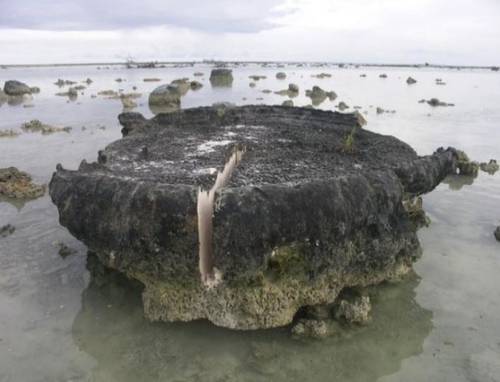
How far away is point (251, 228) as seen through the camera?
5.16 m

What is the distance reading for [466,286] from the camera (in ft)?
24.0

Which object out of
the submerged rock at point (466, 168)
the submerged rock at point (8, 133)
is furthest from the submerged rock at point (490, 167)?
the submerged rock at point (8, 133)

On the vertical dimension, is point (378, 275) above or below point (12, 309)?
above

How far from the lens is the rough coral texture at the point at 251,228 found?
521cm

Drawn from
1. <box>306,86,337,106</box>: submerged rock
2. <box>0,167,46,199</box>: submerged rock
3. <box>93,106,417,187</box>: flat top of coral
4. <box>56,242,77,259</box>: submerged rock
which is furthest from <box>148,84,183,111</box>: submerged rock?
<box>56,242,77,259</box>: submerged rock

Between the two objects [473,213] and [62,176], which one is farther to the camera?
[473,213]

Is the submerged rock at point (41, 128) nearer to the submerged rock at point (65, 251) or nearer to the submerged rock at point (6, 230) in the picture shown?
the submerged rock at point (6, 230)

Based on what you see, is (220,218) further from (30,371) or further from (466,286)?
(466,286)

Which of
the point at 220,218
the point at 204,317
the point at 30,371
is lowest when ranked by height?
the point at 30,371

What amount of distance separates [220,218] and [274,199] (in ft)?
2.31

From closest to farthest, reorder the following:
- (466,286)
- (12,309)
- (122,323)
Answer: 1. (122,323)
2. (12,309)
3. (466,286)

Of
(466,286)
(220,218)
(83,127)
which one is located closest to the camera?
(220,218)

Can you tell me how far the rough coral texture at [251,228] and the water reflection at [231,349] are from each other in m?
0.26

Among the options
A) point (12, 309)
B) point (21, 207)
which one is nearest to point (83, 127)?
point (21, 207)
